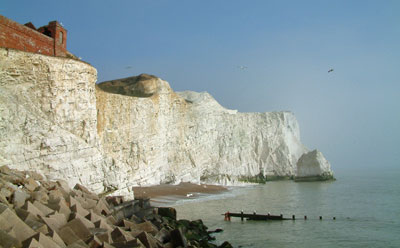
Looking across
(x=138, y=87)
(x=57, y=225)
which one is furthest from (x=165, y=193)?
(x=57, y=225)

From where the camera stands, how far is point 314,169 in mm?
58781

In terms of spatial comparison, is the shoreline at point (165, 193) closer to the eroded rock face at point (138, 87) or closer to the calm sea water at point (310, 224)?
the calm sea water at point (310, 224)

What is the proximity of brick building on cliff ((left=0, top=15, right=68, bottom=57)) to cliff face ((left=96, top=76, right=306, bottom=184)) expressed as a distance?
6.80 meters

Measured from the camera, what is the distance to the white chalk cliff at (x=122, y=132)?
15914 mm

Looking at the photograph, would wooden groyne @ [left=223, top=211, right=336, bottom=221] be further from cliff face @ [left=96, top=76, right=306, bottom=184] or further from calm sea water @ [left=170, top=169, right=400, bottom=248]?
cliff face @ [left=96, top=76, right=306, bottom=184]

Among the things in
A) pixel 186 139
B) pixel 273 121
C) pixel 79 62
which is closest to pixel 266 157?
pixel 273 121

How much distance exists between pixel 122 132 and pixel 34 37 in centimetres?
1276

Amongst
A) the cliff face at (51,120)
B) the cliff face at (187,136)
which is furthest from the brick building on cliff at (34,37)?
the cliff face at (187,136)

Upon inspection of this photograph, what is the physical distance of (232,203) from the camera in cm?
2734

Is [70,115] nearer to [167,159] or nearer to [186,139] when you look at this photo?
[167,159]

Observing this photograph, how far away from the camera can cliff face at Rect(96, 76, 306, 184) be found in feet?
98.4

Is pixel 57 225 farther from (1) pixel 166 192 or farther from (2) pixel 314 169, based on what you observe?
(2) pixel 314 169

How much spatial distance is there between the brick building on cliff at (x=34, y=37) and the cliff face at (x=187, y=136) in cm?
680

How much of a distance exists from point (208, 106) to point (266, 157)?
17464mm
